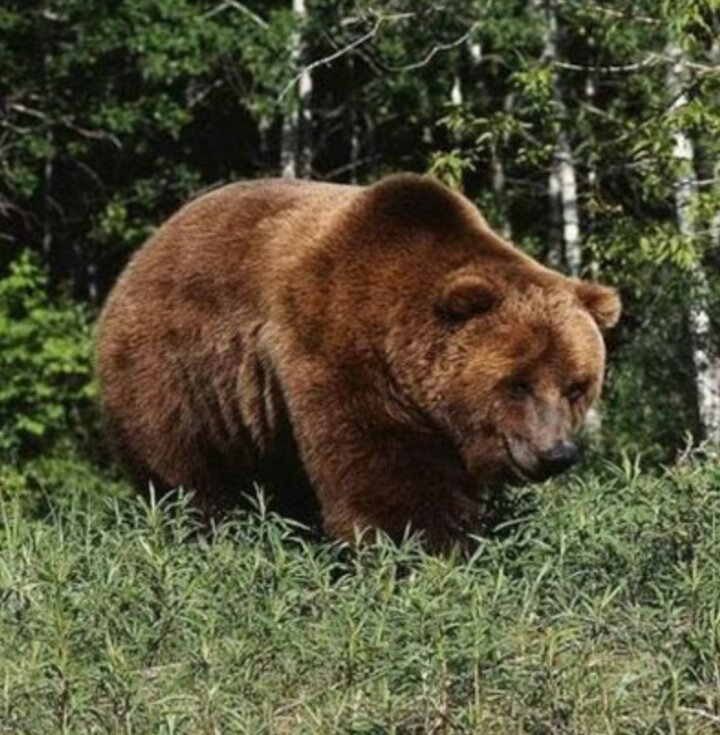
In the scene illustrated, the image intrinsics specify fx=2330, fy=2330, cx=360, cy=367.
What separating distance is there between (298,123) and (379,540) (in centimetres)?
1719

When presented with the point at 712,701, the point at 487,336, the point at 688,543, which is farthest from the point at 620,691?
the point at 487,336

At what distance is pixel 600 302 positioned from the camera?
7.87 m

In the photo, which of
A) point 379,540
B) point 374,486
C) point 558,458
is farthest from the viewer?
point 374,486

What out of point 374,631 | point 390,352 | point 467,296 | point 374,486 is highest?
point 467,296

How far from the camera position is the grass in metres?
5.35

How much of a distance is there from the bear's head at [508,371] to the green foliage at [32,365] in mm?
12666

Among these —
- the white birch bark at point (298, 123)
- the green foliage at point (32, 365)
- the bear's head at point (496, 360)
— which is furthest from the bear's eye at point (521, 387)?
the white birch bark at point (298, 123)

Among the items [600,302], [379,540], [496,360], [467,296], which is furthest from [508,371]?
[379,540]

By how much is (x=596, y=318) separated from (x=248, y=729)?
120 inches

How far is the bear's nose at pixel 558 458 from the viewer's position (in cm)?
738

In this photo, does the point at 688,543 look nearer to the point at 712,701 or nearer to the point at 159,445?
the point at 712,701

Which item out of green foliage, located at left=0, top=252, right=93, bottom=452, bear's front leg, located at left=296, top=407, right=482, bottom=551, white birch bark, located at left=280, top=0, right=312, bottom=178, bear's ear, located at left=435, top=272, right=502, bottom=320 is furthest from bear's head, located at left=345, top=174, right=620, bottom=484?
white birch bark, located at left=280, top=0, right=312, bottom=178

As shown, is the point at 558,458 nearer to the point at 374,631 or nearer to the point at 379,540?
the point at 379,540

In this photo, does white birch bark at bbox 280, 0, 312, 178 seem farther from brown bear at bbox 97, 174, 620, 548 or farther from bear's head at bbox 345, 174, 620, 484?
bear's head at bbox 345, 174, 620, 484
